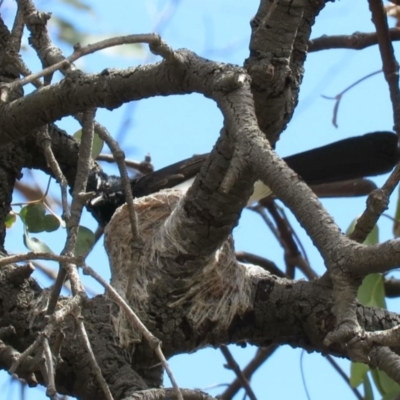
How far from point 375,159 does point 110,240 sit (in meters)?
Answer: 1.14

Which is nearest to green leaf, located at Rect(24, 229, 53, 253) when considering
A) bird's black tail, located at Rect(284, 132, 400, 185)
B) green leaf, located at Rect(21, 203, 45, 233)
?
green leaf, located at Rect(21, 203, 45, 233)

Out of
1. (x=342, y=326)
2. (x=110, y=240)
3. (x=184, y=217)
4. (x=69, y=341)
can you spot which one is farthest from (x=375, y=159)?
(x=342, y=326)

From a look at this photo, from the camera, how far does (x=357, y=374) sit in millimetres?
2502

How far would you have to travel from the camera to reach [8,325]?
1.98 m

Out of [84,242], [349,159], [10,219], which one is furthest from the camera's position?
[349,159]

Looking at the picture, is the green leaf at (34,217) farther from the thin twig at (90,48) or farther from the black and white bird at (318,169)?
the thin twig at (90,48)

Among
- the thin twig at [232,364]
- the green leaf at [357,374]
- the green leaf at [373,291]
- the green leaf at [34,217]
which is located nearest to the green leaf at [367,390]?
the green leaf at [357,374]

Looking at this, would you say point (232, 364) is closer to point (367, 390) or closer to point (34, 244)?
point (367, 390)

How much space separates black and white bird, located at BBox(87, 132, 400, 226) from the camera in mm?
3254

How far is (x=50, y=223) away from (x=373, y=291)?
0.97 m

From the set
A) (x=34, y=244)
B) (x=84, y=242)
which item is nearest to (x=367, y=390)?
(x=84, y=242)

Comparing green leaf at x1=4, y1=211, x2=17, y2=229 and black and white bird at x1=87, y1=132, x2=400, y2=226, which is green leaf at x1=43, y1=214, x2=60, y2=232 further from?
black and white bird at x1=87, y1=132, x2=400, y2=226

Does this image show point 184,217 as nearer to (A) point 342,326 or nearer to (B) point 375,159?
(A) point 342,326

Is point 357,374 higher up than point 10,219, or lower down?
lower down
